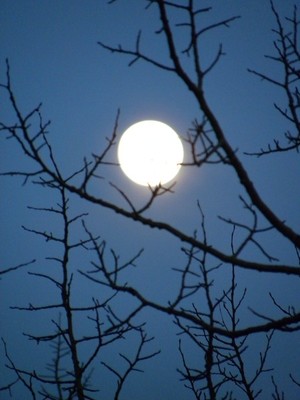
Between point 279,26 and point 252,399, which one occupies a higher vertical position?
point 279,26

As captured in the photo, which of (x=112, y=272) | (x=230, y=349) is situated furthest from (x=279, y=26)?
(x=230, y=349)

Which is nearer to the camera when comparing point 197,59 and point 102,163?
point 197,59

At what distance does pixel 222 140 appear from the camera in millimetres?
2279

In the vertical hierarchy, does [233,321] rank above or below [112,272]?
above

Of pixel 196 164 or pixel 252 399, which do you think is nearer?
pixel 196 164

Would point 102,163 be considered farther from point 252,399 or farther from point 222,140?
point 252,399

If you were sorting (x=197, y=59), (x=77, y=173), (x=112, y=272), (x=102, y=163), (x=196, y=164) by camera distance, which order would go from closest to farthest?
(x=196, y=164), (x=197, y=59), (x=102, y=163), (x=112, y=272), (x=77, y=173)

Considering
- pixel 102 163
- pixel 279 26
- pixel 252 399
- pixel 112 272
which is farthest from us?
pixel 252 399

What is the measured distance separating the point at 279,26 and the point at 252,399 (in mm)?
4256

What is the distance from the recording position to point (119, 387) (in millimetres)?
4031

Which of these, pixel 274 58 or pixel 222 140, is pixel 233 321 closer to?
pixel 222 140

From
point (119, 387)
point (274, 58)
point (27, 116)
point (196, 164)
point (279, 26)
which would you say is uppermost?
point (279, 26)

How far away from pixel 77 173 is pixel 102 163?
2.28 feet

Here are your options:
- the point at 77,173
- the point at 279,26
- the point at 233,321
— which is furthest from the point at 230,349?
the point at 279,26
